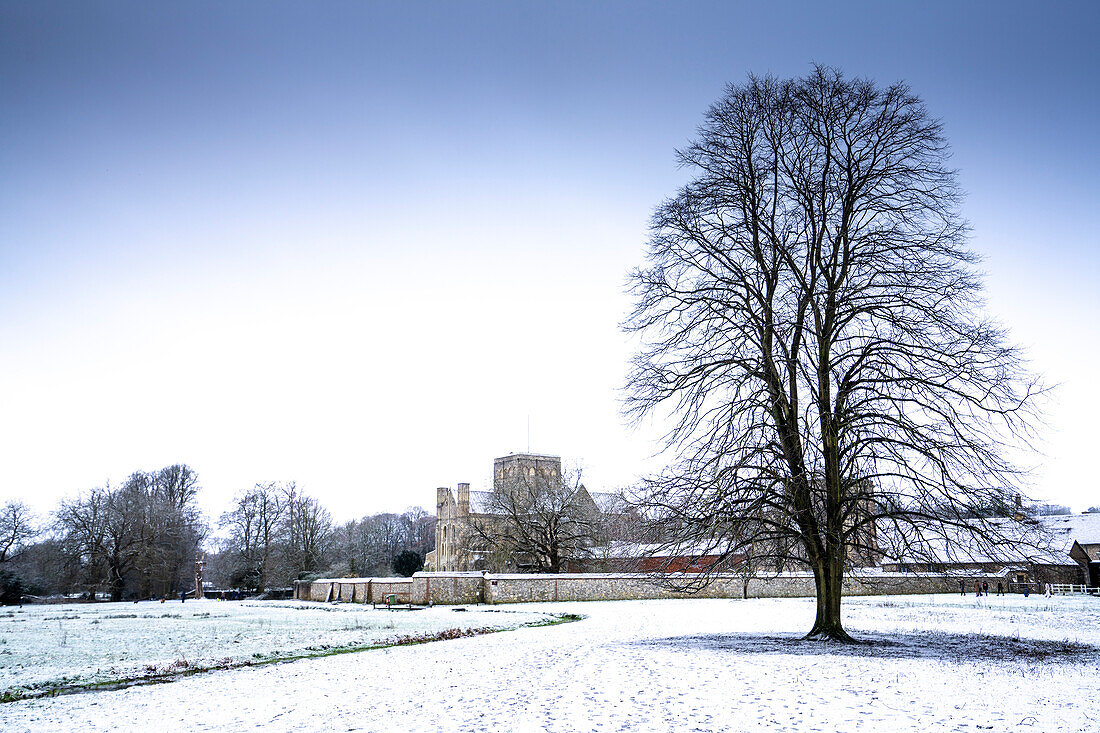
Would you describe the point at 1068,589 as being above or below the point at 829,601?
below

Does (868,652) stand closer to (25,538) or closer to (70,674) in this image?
(70,674)

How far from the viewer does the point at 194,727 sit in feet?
26.8

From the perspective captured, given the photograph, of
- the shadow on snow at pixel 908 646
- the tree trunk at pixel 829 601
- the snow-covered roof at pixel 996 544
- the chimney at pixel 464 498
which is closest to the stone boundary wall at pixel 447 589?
the shadow on snow at pixel 908 646

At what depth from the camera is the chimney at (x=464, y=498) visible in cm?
8462

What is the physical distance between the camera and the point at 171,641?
60.3 ft

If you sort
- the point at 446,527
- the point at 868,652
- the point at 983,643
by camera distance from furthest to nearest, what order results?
the point at 446,527 < the point at 983,643 < the point at 868,652

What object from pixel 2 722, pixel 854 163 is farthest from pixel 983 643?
pixel 2 722

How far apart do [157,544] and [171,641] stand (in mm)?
42430

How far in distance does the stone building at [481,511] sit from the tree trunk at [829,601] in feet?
112

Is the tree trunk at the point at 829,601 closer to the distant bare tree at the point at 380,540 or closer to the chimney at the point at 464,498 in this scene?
the distant bare tree at the point at 380,540

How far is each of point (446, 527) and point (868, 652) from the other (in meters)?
79.9

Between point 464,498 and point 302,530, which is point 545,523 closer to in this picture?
point 302,530

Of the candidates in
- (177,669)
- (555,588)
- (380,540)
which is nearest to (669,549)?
(177,669)

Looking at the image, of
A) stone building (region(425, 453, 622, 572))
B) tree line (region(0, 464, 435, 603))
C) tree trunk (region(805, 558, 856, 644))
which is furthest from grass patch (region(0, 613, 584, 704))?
tree line (region(0, 464, 435, 603))
